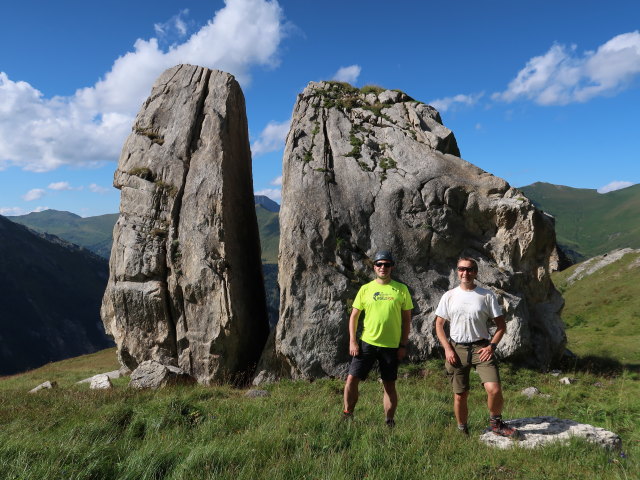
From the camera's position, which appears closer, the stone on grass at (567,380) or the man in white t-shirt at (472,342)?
the man in white t-shirt at (472,342)

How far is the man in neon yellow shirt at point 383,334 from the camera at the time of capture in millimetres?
9602

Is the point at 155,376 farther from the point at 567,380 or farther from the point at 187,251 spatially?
the point at 567,380

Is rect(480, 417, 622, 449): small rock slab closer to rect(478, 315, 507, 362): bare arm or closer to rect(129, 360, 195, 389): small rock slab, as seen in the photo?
rect(478, 315, 507, 362): bare arm

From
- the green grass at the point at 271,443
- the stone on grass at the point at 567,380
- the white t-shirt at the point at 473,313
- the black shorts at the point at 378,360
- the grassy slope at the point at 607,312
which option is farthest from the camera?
the grassy slope at the point at 607,312

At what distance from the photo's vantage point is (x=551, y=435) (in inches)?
338

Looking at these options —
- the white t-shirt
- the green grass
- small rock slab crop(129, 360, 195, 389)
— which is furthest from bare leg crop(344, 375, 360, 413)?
small rock slab crop(129, 360, 195, 389)

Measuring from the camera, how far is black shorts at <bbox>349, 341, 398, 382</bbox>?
9.62 meters

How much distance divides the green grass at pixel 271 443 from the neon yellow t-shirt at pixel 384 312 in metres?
1.84

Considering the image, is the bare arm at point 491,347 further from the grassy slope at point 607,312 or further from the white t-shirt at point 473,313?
the grassy slope at point 607,312

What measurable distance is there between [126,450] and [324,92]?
20.7m

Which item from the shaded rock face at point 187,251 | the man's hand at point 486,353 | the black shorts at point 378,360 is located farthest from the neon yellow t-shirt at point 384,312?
the shaded rock face at point 187,251

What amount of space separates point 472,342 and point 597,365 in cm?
1471

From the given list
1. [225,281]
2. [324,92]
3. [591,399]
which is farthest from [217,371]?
[324,92]

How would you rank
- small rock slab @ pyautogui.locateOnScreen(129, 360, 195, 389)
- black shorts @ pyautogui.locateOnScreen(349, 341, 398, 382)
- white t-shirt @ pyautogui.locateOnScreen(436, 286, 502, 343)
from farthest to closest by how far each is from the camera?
small rock slab @ pyautogui.locateOnScreen(129, 360, 195, 389), black shorts @ pyautogui.locateOnScreen(349, 341, 398, 382), white t-shirt @ pyautogui.locateOnScreen(436, 286, 502, 343)
